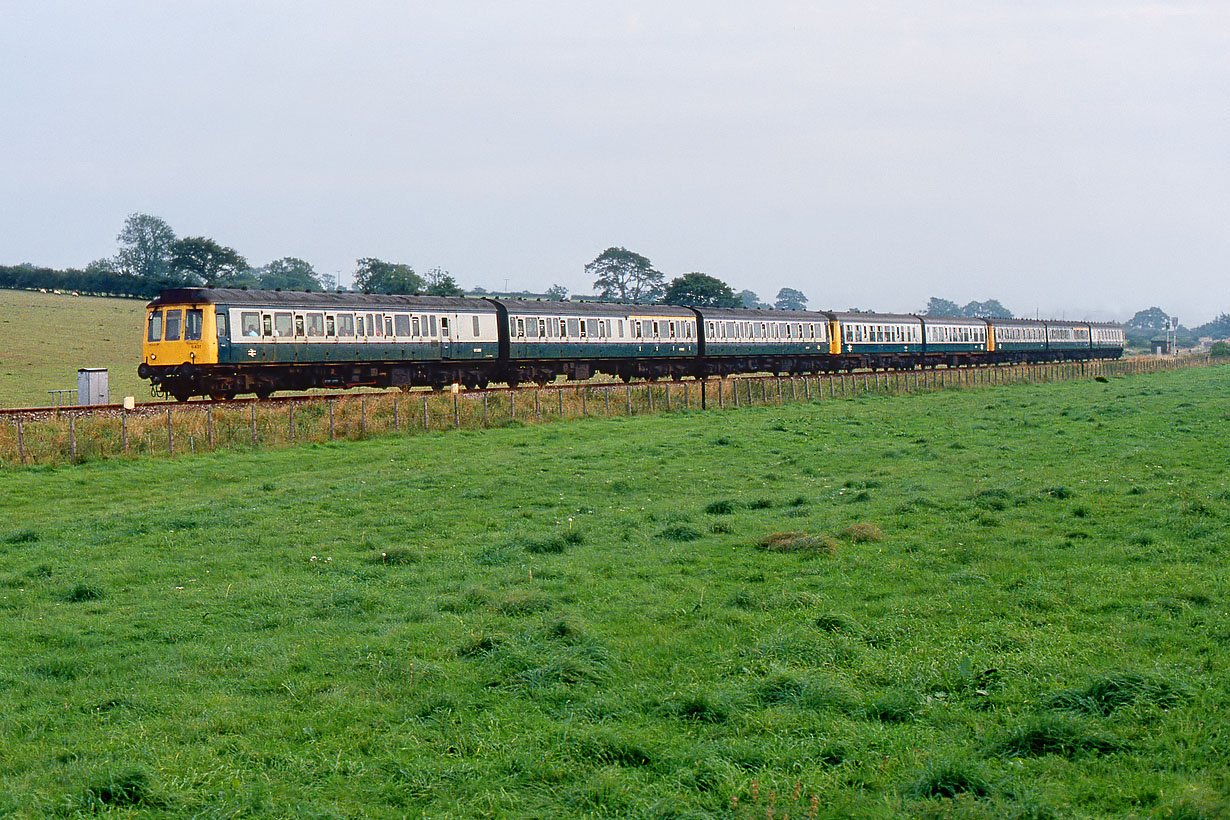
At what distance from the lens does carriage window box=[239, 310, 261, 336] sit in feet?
117

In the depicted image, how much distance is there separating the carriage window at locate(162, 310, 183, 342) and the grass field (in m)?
14.6

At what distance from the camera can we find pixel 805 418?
38219mm

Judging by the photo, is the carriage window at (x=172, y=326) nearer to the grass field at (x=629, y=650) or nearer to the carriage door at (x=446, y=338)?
the carriage door at (x=446, y=338)

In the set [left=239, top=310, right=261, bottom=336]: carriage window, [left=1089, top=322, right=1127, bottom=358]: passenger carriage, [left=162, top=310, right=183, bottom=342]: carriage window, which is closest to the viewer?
[left=162, top=310, right=183, bottom=342]: carriage window

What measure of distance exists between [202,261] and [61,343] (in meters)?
43.7

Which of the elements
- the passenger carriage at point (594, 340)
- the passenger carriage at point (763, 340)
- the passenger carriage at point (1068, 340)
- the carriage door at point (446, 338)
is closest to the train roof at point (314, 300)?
the carriage door at point (446, 338)

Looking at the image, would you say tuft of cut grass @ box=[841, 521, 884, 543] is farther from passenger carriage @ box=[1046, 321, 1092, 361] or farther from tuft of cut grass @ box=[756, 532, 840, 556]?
passenger carriage @ box=[1046, 321, 1092, 361]

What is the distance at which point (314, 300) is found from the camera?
3825 centimetres

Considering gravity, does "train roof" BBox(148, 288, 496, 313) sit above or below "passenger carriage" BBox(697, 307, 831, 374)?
above

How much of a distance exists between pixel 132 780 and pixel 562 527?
10022mm

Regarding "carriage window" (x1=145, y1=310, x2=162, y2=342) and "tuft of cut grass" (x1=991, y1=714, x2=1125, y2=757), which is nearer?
"tuft of cut grass" (x1=991, y1=714, x2=1125, y2=757)

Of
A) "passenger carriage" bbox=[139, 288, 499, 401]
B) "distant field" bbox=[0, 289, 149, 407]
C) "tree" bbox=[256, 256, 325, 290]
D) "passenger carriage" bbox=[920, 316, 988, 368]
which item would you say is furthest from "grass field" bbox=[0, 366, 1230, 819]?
"tree" bbox=[256, 256, 325, 290]

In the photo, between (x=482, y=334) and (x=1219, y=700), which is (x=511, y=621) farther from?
(x=482, y=334)

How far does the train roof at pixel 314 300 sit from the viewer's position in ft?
116
